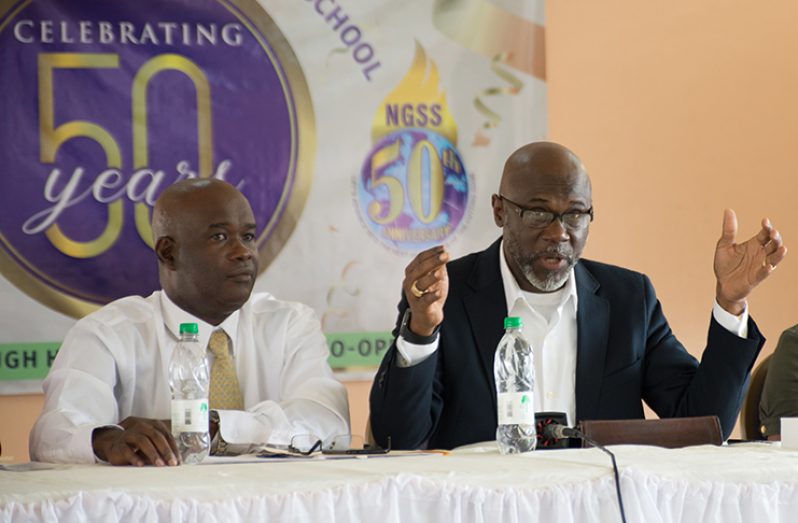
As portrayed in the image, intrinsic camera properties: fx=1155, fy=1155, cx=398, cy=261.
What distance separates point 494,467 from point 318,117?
2564 millimetres

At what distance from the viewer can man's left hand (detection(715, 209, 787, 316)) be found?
2785 millimetres

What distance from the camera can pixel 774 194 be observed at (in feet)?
16.1

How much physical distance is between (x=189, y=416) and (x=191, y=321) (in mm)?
819

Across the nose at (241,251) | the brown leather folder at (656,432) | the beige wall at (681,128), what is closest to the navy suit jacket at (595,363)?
the brown leather folder at (656,432)

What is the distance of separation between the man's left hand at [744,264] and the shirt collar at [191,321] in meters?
1.30

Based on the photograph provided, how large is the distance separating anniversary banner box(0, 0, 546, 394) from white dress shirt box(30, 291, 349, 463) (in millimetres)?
948

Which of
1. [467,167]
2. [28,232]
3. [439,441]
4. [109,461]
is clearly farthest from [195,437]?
[467,167]

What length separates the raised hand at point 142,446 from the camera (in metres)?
2.18

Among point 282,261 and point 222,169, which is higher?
point 222,169

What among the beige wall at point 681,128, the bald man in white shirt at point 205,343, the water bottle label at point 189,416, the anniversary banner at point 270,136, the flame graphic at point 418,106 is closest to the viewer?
the water bottle label at point 189,416

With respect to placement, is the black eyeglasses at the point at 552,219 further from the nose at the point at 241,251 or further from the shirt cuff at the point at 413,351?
the nose at the point at 241,251

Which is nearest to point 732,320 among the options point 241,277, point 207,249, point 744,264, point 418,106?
point 744,264

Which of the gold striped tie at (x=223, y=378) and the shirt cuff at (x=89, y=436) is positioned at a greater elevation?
the gold striped tie at (x=223, y=378)

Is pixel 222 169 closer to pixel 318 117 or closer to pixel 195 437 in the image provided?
pixel 318 117
